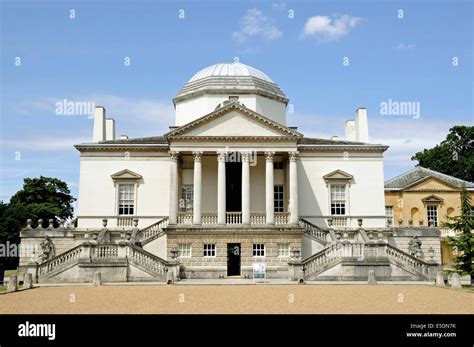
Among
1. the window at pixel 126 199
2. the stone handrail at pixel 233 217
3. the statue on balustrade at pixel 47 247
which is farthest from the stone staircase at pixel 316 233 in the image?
the statue on balustrade at pixel 47 247

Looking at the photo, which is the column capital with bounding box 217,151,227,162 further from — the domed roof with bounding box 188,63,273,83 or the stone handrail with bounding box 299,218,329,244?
the domed roof with bounding box 188,63,273,83

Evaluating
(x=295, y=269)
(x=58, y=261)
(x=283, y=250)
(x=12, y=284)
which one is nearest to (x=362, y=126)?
(x=283, y=250)

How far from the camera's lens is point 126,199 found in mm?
34656

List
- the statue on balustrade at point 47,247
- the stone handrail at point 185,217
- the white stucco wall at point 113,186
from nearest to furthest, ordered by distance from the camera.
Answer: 1. the statue on balustrade at point 47,247
2. the stone handrail at point 185,217
3. the white stucco wall at point 113,186

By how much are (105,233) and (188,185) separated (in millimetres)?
6677

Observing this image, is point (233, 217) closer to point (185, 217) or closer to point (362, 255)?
point (185, 217)

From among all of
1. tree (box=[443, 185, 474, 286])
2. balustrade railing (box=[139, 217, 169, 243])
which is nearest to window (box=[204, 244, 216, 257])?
balustrade railing (box=[139, 217, 169, 243])

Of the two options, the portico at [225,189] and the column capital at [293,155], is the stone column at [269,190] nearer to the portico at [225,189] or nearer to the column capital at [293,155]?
the portico at [225,189]

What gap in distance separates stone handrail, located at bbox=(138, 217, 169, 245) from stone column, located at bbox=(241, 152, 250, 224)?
537 centimetres

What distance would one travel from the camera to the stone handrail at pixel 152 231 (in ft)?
103

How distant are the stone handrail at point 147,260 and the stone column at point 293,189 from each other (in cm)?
903
